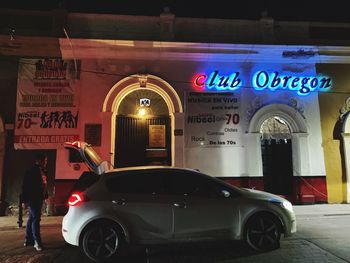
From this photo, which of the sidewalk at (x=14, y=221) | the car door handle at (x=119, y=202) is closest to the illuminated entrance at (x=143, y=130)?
the sidewalk at (x=14, y=221)

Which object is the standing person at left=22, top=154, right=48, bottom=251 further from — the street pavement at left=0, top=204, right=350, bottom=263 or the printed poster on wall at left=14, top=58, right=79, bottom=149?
the printed poster on wall at left=14, top=58, right=79, bottom=149

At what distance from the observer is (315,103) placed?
45.2 feet

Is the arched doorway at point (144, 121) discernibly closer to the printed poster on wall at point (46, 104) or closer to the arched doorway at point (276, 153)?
the printed poster on wall at point (46, 104)

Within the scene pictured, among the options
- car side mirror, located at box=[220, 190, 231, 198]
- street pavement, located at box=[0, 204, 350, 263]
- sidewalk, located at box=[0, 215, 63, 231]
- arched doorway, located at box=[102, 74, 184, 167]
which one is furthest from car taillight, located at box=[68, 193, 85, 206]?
arched doorway, located at box=[102, 74, 184, 167]

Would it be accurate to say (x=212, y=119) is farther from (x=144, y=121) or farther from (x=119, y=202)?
(x=119, y=202)

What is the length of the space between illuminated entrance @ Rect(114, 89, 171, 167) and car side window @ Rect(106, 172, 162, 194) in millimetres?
6147

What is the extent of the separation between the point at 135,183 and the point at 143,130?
6.53 meters

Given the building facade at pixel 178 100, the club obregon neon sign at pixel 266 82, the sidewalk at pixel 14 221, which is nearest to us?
the sidewalk at pixel 14 221

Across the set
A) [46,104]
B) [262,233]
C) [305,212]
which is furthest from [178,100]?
[262,233]

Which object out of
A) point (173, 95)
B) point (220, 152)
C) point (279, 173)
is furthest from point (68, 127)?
point (279, 173)

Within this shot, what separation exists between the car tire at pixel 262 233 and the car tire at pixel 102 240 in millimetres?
2253

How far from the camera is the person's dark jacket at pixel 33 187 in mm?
7555

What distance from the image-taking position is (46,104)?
12938mm

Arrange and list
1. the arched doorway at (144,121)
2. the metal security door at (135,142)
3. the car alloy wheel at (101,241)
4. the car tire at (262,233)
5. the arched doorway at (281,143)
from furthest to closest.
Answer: the arched doorway at (281,143)
the metal security door at (135,142)
the arched doorway at (144,121)
the car tire at (262,233)
the car alloy wheel at (101,241)
